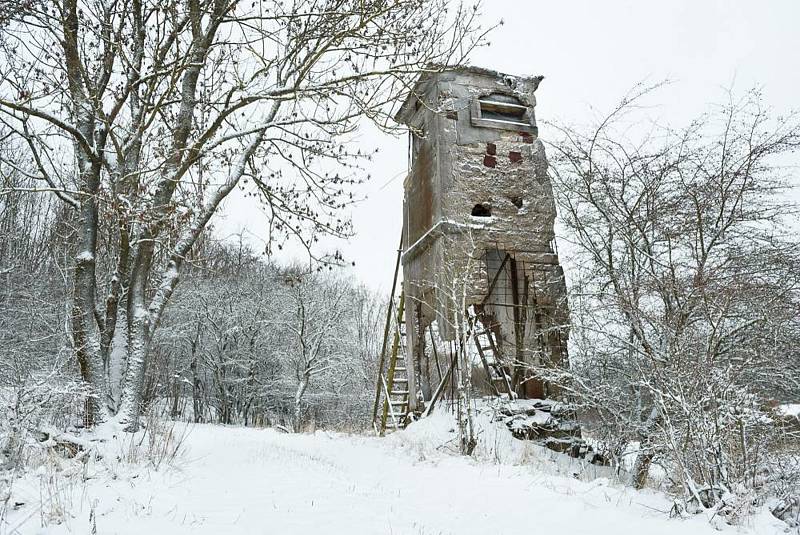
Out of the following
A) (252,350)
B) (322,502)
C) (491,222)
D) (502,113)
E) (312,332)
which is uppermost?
(502,113)

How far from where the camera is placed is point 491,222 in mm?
11719

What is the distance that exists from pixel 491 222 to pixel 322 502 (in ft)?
26.8

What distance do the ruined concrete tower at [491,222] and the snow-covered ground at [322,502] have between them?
14.7ft

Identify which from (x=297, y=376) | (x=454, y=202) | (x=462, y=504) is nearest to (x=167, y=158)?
(x=462, y=504)

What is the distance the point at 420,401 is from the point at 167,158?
8.29 meters

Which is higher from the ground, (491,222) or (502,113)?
(502,113)

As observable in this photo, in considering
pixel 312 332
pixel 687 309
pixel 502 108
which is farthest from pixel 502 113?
pixel 312 332

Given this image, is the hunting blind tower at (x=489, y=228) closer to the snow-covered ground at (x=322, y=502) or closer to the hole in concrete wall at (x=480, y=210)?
the hole in concrete wall at (x=480, y=210)

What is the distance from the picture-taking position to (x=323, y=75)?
290 inches

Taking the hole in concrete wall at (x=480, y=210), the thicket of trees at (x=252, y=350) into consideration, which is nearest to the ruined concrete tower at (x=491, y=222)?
the hole in concrete wall at (x=480, y=210)

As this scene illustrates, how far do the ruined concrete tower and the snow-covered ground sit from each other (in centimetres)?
449

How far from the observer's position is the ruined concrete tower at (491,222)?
→ 1131 cm

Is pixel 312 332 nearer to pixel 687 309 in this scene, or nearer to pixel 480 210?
pixel 480 210

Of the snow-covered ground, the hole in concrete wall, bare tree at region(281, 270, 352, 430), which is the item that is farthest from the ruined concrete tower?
bare tree at region(281, 270, 352, 430)
